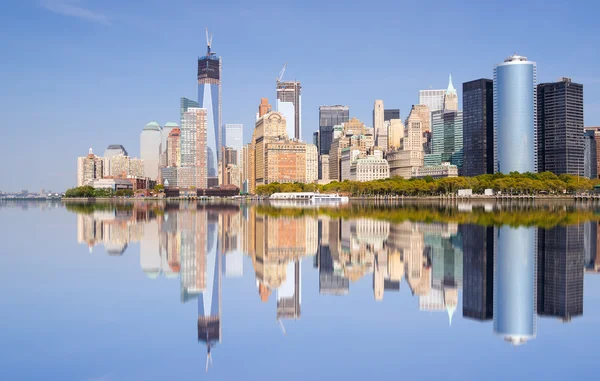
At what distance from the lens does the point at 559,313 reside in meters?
17.4

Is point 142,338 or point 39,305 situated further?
point 39,305

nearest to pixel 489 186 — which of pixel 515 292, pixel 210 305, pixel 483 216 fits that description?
pixel 483 216

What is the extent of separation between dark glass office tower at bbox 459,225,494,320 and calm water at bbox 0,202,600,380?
80 millimetres

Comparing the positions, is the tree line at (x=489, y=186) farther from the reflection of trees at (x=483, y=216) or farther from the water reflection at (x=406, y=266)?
the water reflection at (x=406, y=266)

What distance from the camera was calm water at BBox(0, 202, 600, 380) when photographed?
43.8 ft

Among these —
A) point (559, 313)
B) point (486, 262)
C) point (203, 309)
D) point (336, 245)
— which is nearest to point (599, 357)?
point (559, 313)

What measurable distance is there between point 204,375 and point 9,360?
4.60 metres

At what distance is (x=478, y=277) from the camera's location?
22.8 metres

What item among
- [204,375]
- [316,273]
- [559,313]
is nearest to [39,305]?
[204,375]

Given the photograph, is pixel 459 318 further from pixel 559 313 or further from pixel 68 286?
pixel 68 286

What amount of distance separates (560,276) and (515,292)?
398 centimetres

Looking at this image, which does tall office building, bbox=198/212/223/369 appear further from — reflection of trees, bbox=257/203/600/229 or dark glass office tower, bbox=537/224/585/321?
reflection of trees, bbox=257/203/600/229

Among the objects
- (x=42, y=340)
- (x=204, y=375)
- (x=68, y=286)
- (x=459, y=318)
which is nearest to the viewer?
(x=204, y=375)

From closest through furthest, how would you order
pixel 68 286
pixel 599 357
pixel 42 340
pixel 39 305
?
1. pixel 599 357
2. pixel 42 340
3. pixel 39 305
4. pixel 68 286
